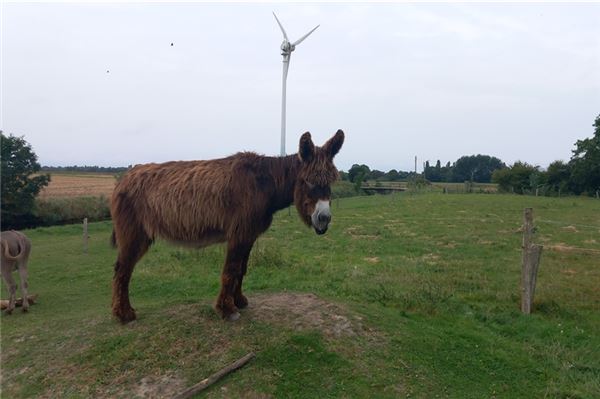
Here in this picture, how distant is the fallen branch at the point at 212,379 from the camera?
4.86 metres

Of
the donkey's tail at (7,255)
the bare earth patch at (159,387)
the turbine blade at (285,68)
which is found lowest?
the bare earth patch at (159,387)

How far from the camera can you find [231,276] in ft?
19.5

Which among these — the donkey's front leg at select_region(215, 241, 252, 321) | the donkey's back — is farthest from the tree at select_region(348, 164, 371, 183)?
the donkey's front leg at select_region(215, 241, 252, 321)

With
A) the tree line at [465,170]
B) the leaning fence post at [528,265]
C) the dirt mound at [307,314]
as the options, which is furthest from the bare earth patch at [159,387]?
the tree line at [465,170]

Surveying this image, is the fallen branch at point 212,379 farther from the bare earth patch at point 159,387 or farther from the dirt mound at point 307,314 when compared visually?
the dirt mound at point 307,314

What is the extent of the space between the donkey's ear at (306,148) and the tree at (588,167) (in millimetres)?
51828

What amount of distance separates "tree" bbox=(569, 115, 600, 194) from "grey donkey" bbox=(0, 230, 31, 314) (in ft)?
174

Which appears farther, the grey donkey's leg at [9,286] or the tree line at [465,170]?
the tree line at [465,170]

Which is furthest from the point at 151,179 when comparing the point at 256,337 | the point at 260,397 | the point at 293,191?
the point at 260,397

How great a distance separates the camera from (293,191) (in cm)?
582

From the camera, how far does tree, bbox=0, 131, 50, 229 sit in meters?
29.6

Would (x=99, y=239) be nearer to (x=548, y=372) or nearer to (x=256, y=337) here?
(x=256, y=337)

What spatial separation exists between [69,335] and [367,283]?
5.95 m

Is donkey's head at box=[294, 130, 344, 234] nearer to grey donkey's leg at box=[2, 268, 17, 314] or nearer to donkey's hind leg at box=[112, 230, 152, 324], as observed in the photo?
donkey's hind leg at box=[112, 230, 152, 324]
